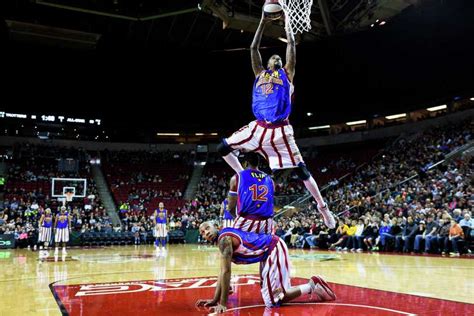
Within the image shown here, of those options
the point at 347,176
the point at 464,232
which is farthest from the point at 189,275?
the point at 347,176

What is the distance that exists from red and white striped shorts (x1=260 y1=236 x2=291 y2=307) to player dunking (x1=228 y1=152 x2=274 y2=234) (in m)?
0.34

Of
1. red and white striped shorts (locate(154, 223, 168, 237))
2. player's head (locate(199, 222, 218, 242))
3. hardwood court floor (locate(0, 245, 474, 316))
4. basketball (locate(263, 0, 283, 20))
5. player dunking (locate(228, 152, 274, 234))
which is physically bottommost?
hardwood court floor (locate(0, 245, 474, 316))

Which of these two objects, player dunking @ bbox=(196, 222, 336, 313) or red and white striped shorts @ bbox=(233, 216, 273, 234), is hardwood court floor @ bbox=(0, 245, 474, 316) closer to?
player dunking @ bbox=(196, 222, 336, 313)

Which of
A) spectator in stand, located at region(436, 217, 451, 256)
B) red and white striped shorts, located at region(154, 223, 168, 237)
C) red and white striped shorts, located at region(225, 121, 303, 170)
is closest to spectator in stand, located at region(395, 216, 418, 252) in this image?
spectator in stand, located at region(436, 217, 451, 256)

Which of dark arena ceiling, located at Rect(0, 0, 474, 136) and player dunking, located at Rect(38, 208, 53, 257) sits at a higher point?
dark arena ceiling, located at Rect(0, 0, 474, 136)

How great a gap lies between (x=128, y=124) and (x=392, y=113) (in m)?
19.0

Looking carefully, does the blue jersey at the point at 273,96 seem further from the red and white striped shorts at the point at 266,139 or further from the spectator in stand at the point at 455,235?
the spectator in stand at the point at 455,235

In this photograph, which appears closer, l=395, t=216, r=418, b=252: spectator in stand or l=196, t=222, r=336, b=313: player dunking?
l=196, t=222, r=336, b=313: player dunking

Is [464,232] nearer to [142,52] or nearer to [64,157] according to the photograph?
[142,52]

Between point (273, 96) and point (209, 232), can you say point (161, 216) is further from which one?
point (209, 232)

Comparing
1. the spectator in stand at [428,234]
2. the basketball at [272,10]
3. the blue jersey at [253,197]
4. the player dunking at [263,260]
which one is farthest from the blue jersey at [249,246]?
the spectator in stand at [428,234]

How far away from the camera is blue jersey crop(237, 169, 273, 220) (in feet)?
17.1

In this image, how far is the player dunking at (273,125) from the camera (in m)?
5.72

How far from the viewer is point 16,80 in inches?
1204
